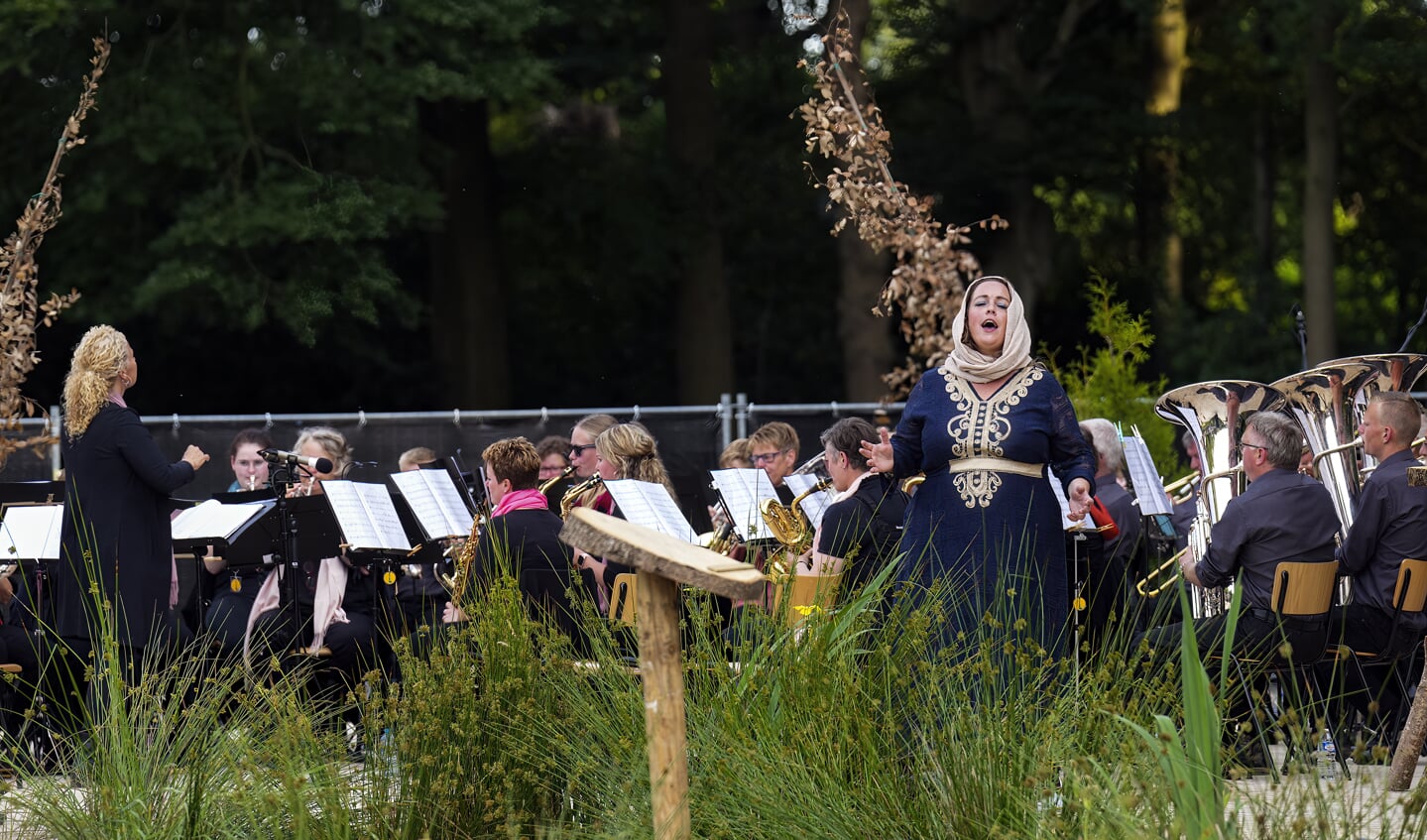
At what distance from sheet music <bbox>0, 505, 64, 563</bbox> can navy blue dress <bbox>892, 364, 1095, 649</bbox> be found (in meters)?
3.96

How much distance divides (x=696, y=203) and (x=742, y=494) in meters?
12.8

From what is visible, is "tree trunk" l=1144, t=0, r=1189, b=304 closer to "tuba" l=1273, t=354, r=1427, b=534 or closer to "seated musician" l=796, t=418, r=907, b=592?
"tuba" l=1273, t=354, r=1427, b=534

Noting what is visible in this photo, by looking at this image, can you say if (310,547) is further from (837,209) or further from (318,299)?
(837,209)

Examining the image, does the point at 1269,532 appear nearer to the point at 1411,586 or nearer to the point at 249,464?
the point at 1411,586

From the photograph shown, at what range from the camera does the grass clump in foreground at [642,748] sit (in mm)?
3910

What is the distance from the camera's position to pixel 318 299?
16.0 meters

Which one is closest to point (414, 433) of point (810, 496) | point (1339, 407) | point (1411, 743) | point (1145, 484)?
point (810, 496)

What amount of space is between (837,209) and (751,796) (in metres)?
19.5

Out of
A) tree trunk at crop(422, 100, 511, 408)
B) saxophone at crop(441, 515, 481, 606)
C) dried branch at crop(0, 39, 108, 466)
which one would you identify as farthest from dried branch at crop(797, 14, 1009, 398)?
tree trunk at crop(422, 100, 511, 408)

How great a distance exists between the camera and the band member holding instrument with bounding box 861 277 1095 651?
571 cm

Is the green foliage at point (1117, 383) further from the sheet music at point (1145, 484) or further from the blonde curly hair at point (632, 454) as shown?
the blonde curly hair at point (632, 454)

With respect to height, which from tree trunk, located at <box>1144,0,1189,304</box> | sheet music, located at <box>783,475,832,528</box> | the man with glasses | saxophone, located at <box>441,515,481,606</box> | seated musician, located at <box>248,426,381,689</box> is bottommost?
seated musician, located at <box>248,426,381,689</box>

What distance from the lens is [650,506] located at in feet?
23.5

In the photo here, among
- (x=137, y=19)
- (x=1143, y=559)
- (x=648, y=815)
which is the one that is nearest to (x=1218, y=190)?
(x=137, y=19)
